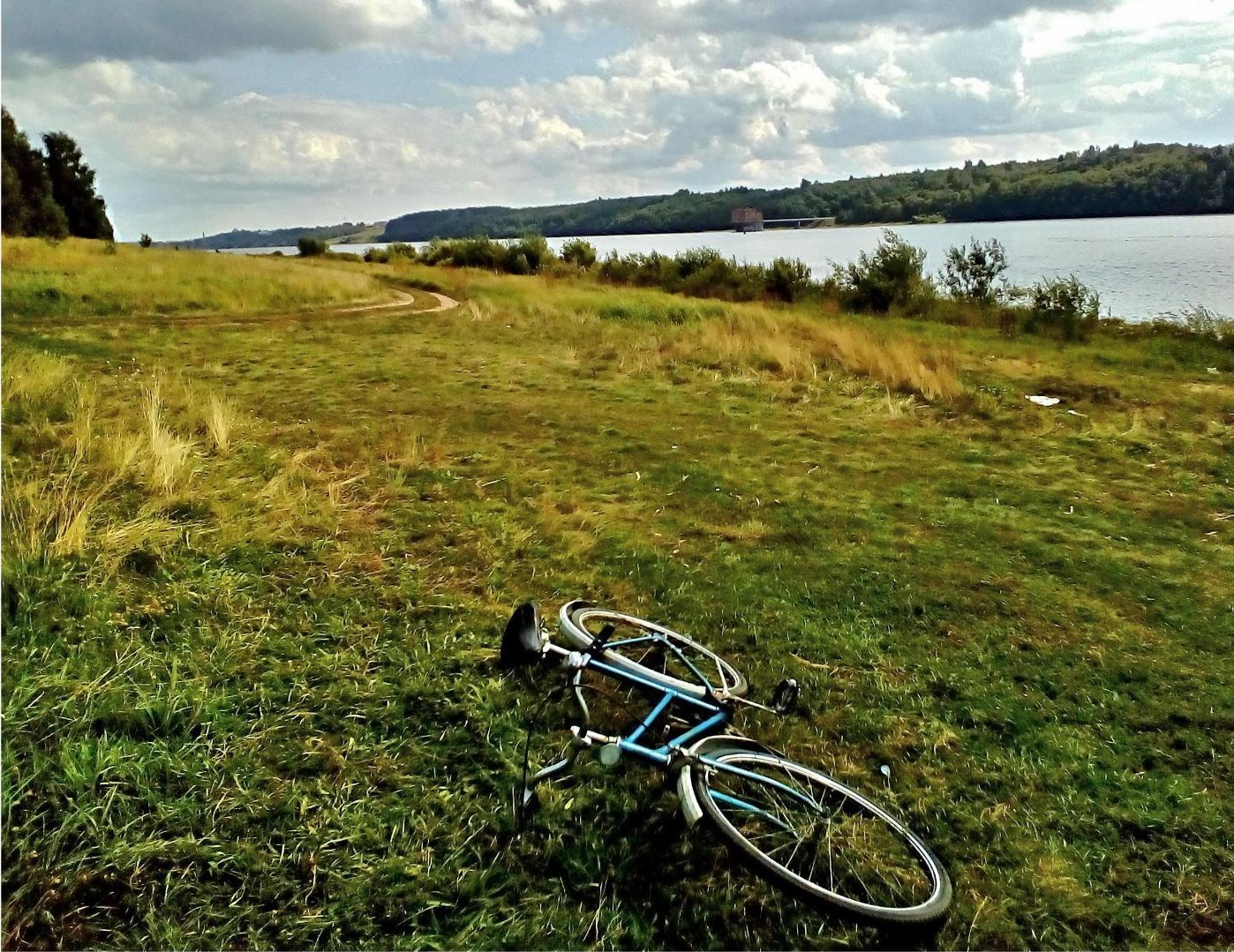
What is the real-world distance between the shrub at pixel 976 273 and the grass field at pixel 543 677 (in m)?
15.7

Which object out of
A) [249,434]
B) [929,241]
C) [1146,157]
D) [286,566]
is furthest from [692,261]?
[1146,157]

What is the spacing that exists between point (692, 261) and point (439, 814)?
31344 millimetres

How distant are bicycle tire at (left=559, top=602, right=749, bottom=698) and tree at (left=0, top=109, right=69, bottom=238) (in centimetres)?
3900

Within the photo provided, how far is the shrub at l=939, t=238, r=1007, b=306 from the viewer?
24.4 meters

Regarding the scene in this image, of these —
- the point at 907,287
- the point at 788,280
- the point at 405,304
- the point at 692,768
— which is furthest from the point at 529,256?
the point at 692,768

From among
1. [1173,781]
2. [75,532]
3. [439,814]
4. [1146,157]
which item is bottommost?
[1173,781]

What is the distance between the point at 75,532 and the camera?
14.2ft

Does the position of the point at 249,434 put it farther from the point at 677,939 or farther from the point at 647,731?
the point at 677,939

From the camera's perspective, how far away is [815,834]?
2.98m

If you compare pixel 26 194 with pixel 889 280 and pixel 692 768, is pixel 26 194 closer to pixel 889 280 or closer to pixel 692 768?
pixel 889 280

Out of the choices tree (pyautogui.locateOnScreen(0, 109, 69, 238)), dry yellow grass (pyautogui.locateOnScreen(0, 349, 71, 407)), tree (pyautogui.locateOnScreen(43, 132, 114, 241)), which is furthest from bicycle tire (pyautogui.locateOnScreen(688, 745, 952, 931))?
tree (pyautogui.locateOnScreen(43, 132, 114, 241))

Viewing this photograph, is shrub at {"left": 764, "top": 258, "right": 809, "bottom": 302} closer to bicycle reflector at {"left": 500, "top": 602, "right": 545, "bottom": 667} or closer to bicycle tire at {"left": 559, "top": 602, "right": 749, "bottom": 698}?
bicycle tire at {"left": 559, "top": 602, "right": 749, "bottom": 698}

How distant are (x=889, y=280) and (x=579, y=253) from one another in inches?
730

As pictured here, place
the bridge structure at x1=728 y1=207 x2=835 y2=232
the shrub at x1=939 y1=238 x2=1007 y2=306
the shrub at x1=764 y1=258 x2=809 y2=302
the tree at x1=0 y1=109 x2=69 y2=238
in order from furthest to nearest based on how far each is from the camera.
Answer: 1. the bridge structure at x1=728 y1=207 x2=835 y2=232
2. the tree at x1=0 y1=109 x2=69 y2=238
3. the shrub at x1=764 y1=258 x2=809 y2=302
4. the shrub at x1=939 y1=238 x2=1007 y2=306
